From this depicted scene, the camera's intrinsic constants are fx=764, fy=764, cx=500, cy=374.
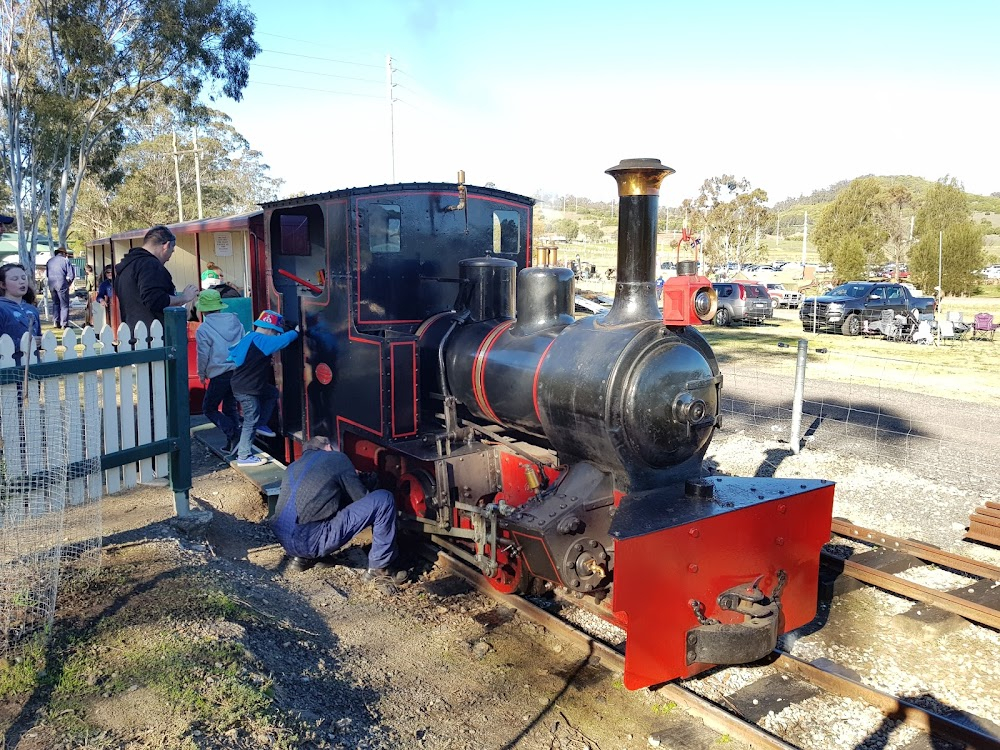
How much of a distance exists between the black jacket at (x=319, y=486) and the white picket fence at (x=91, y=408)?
33.8 inches

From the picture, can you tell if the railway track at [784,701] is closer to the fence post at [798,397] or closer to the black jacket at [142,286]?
the black jacket at [142,286]

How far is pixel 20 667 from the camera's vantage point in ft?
10.1

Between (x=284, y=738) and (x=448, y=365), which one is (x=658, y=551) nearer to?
(x=284, y=738)

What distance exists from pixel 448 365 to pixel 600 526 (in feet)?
5.52

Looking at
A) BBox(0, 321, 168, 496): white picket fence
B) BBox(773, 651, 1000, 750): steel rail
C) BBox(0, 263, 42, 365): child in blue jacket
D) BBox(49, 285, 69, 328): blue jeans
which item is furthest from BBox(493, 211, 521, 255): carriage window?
BBox(49, 285, 69, 328): blue jeans

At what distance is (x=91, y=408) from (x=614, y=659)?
130 inches

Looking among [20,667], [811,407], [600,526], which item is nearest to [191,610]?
[20,667]

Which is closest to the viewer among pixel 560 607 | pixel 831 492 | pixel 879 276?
pixel 831 492

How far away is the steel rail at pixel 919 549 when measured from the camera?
498 cm

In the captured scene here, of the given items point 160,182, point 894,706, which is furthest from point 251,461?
A: point 160,182

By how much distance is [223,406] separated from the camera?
25.0ft

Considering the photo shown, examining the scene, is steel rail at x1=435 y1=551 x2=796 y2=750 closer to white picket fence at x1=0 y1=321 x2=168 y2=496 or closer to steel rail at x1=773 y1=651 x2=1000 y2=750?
steel rail at x1=773 y1=651 x2=1000 y2=750

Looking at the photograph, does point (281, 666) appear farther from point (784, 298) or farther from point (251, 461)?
point (784, 298)

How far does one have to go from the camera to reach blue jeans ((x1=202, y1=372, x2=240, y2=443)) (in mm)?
7395
